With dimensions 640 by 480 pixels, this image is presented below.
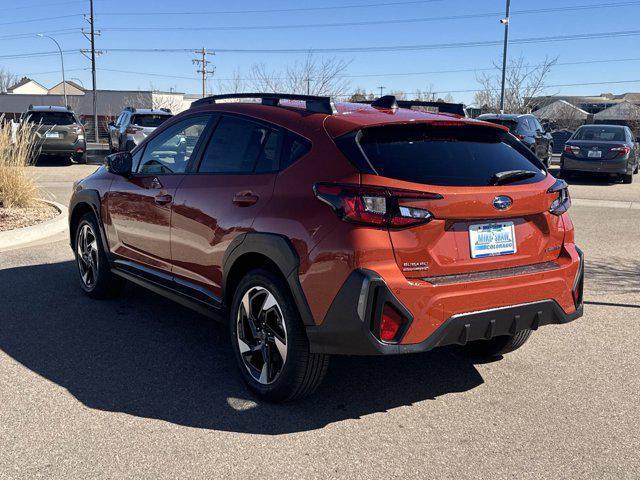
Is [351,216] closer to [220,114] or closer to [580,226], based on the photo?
[220,114]

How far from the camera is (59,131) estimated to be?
20500 mm

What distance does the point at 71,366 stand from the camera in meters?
4.39

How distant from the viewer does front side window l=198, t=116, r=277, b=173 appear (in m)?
4.07

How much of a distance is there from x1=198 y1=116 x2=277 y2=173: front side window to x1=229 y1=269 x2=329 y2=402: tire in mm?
734

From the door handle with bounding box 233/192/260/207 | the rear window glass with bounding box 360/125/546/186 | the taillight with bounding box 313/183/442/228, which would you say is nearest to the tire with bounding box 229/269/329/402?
the door handle with bounding box 233/192/260/207

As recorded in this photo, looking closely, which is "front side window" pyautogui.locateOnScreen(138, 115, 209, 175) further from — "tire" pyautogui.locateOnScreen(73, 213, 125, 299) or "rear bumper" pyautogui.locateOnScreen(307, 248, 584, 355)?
"rear bumper" pyautogui.locateOnScreen(307, 248, 584, 355)

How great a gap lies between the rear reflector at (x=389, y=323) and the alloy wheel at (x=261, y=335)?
622 mm

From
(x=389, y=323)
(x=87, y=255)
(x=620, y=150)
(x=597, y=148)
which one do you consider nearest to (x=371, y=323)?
(x=389, y=323)

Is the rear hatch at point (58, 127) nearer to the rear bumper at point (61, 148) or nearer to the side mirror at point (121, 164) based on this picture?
the rear bumper at point (61, 148)

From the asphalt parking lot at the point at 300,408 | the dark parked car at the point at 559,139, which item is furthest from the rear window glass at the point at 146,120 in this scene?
the dark parked car at the point at 559,139

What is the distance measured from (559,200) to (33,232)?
7.16 metres

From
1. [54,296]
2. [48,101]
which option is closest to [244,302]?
[54,296]

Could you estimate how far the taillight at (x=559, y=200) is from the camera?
389cm

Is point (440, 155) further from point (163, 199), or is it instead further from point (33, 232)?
point (33, 232)
